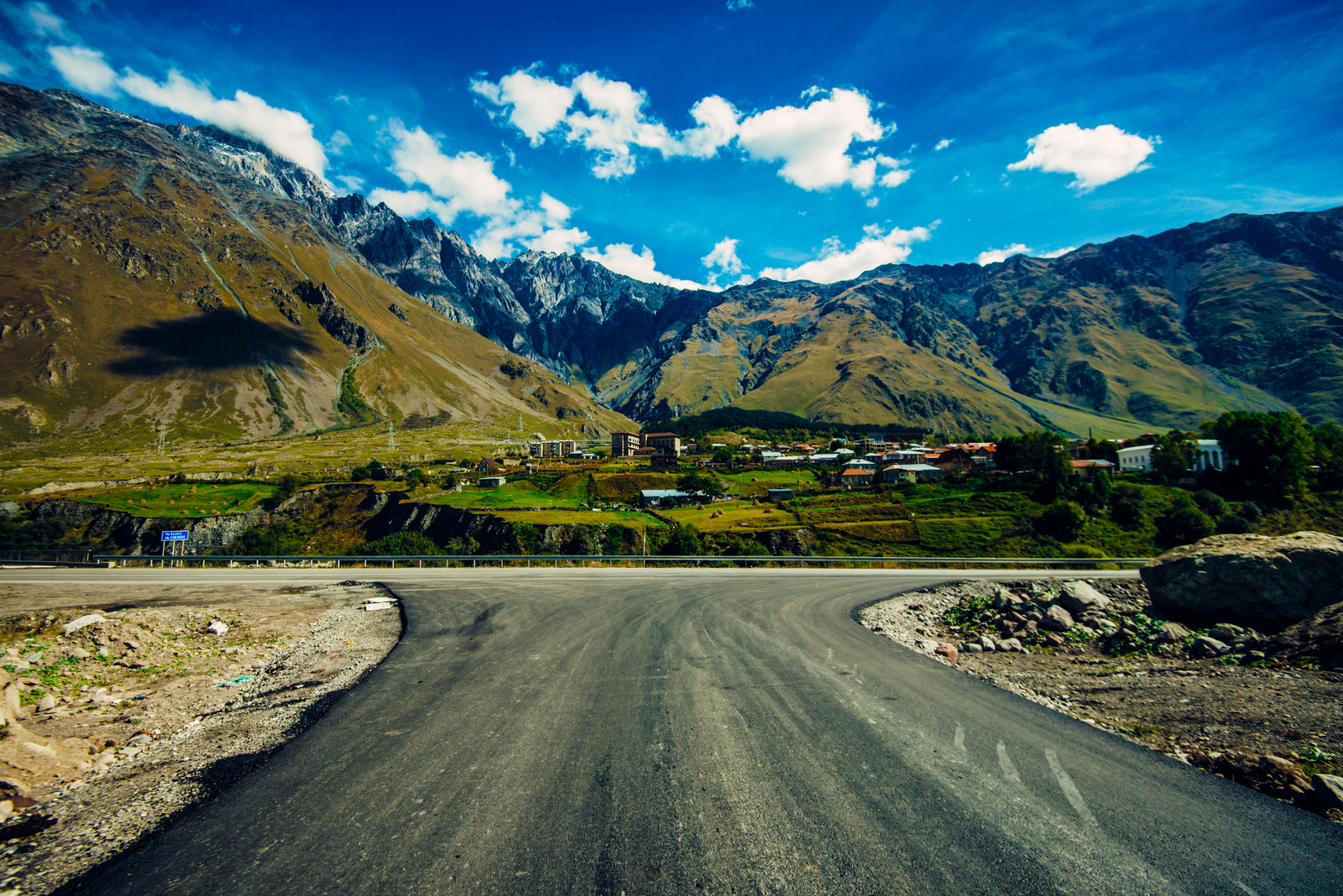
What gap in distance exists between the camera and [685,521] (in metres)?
66.2

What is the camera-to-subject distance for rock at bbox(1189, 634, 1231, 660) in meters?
10.7

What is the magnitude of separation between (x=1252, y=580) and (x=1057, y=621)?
480 centimetres

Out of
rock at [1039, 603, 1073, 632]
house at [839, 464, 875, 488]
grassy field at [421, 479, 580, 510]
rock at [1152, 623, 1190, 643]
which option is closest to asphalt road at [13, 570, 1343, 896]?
rock at [1039, 603, 1073, 632]

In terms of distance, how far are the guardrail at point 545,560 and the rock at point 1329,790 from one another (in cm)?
2805

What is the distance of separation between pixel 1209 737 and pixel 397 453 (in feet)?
557

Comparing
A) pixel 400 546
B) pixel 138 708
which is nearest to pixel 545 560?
pixel 138 708

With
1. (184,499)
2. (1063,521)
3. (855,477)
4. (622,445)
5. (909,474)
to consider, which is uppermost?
(622,445)

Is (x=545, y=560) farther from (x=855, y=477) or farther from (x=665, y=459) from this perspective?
(x=665, y=459)

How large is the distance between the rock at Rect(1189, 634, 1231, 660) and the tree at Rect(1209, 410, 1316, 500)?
291 feet

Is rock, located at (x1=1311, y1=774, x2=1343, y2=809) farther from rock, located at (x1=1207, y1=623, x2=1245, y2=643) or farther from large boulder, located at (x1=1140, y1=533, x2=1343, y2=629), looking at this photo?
large boulder, located at (x1=1140, y1=533, x2=1343, y2=629)

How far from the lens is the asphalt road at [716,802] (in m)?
4.22

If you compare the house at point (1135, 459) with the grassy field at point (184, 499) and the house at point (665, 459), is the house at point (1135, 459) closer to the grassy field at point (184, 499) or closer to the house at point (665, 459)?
the house at point (665, 459)

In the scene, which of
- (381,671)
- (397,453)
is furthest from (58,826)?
(397,453)

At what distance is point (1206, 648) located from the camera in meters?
10.9
